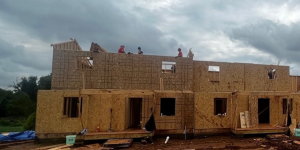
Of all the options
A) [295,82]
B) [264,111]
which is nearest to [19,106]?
[264,111]

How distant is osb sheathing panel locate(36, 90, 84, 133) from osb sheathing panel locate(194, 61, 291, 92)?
882 centimetres

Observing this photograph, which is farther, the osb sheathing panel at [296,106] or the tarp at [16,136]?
the osb sheathing panel at [296,106]

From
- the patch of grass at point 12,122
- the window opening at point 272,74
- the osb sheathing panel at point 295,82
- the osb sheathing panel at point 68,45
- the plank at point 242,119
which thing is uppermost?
the osb sheathing panel at point 68,45

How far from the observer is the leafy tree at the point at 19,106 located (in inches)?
1694

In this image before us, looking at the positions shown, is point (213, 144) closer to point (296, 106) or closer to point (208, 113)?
point (208, 113)

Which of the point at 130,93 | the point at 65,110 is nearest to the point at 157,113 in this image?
the point at 130,93

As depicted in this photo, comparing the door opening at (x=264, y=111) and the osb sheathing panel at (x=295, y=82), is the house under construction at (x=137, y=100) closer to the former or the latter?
the door opening at (x=264, y=111)

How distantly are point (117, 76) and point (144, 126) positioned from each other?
12.6 feet

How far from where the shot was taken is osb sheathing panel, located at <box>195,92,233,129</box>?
1348 cm

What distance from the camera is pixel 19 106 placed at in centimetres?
4338

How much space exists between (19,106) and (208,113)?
4225cm

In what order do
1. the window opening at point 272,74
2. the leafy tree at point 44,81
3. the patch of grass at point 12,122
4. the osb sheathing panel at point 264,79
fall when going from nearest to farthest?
the osb sheathing panel at point 264,79 < the window opening at point 272,74 < the patch of grass at point 12,122 < the leafy tree at point 44,81

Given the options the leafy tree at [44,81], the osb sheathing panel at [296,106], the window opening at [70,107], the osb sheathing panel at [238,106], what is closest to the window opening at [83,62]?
the window opening at [70,107]

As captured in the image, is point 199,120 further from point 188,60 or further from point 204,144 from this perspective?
point 188,60
